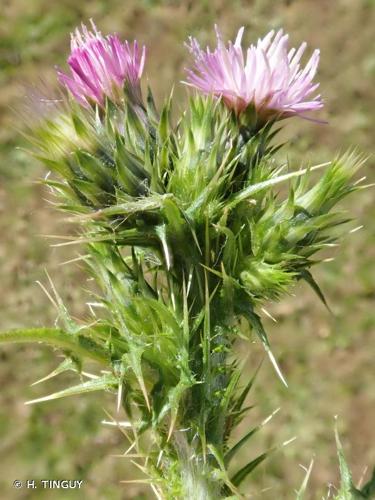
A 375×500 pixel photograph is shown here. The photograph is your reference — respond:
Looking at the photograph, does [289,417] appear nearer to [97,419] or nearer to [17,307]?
[97,419]

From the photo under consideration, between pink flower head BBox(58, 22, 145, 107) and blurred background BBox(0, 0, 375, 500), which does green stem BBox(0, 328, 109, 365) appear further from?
blurred background BBox(0, 0, 375, 500)

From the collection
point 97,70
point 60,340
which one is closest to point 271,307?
Answer: point 97,70

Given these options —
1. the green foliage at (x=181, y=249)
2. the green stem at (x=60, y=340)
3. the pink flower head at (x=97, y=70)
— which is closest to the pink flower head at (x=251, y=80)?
the green foliage at (x=181, y=249)

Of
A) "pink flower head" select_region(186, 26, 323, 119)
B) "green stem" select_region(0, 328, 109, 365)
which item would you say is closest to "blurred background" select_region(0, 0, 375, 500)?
"pink flower head" select_region(186, 26, 323, 119)

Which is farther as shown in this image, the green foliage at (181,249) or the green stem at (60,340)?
the green foliage at (181,249)

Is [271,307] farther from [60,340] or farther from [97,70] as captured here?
[60,340]

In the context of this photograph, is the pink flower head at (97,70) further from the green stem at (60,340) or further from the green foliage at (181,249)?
the green stem at (60,340)
